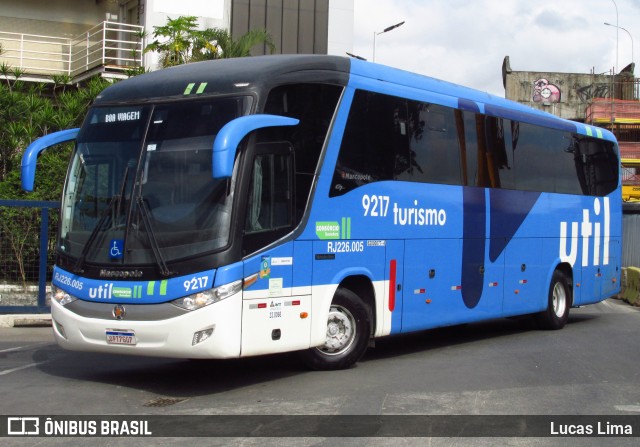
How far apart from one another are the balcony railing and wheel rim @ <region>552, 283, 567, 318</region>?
50.4ft

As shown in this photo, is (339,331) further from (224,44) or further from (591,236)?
(224,44)

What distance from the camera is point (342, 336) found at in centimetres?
1030

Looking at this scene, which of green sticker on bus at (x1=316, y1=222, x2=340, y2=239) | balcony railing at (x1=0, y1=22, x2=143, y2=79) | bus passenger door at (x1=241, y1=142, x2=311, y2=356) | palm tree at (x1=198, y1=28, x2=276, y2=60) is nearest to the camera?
bus passenger door at (x1=241, y1=142, x2=311, y2=356)

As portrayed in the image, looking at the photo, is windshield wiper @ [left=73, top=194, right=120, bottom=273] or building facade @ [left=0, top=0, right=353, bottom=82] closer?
windshield wiper @ [left=73, top=194, right=120, bottom=273]

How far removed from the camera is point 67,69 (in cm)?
2814

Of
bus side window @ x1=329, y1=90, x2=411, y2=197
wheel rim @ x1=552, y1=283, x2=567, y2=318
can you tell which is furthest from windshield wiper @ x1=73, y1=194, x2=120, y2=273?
wheel rim @ x1=552, y1=283, x2=567, y2=318

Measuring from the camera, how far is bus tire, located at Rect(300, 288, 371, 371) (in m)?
10.1

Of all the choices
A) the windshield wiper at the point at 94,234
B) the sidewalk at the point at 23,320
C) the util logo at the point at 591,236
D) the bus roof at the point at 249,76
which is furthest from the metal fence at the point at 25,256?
the util logo at the point at 591,236

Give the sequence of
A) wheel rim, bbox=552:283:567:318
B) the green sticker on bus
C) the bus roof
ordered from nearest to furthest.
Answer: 1. the bus roof
2. the green sticker on bus
3. wheel rim, bbox=552:283:567:318

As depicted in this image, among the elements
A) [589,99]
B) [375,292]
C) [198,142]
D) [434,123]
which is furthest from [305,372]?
[589,99]

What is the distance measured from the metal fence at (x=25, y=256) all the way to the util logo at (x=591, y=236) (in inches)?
364

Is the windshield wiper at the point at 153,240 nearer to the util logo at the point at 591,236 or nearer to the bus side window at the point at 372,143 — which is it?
the bus side window at the point at 372,143

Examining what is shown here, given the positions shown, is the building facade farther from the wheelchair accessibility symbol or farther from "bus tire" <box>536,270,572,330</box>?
the wheelchair accessibility symbol

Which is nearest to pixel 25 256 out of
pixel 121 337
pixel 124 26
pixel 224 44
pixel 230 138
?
pixel 121 337
